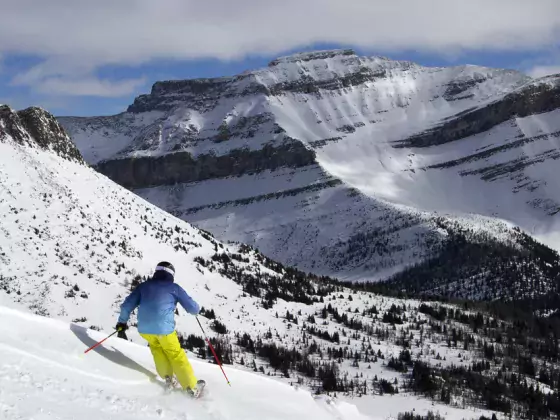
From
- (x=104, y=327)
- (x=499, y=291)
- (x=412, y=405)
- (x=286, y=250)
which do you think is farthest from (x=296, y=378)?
(x=286, y=250)

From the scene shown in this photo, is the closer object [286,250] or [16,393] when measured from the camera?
[16,393]

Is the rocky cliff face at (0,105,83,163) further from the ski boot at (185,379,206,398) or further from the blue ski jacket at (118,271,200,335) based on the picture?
the ski boot at (185,379,206,398)

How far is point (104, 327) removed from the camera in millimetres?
29469

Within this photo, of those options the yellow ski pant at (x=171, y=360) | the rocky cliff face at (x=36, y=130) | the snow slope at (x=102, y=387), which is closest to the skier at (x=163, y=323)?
the yellow ski pant at (x=171, y=360)

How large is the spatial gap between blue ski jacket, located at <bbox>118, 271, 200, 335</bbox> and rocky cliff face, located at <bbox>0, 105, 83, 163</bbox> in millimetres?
35908

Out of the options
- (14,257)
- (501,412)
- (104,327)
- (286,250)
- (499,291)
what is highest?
(286,250)

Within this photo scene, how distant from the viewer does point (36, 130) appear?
47.5 metres

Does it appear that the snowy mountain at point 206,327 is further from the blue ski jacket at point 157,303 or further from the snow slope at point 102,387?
the blue ski jacket at point 157,303

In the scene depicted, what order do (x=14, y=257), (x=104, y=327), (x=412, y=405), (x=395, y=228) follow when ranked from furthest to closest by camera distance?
(x=395, y=228) → (x=14, y=257) → (x=104, y=327) → (x=412, y=405)

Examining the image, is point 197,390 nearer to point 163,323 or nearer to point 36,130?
point 163,323

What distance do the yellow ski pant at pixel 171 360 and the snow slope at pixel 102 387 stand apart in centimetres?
30

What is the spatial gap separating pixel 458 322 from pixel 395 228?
127 m

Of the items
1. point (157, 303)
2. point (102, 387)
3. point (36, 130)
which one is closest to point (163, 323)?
point (157, 303)

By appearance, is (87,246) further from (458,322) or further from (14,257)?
(458,322)
